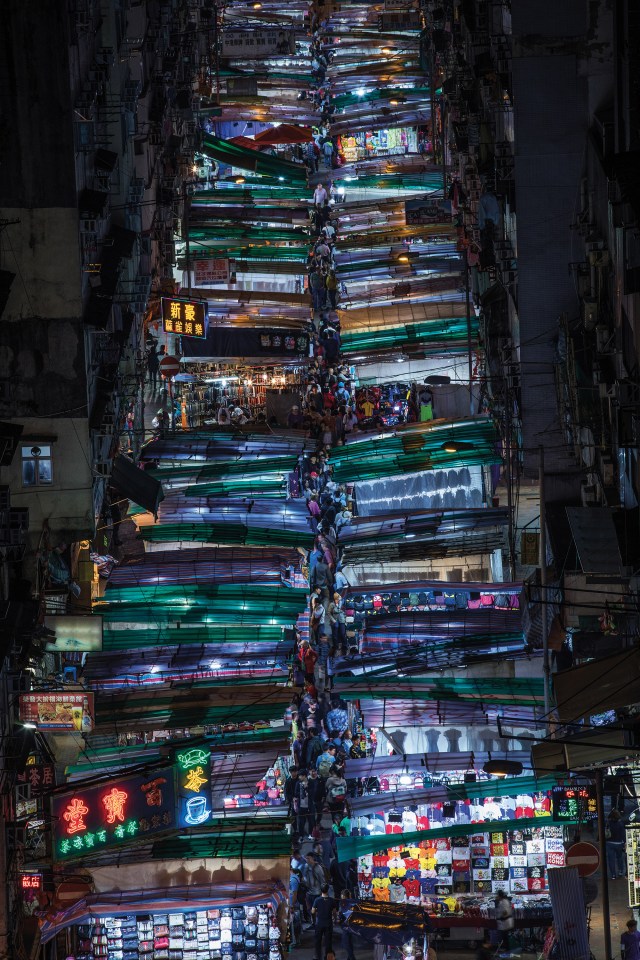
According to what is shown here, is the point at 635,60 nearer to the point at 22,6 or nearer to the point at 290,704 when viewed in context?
the point at 22,6

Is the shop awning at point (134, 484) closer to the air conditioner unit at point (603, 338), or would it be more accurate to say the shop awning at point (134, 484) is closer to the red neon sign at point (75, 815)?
the red neon sign at point (75, 815)

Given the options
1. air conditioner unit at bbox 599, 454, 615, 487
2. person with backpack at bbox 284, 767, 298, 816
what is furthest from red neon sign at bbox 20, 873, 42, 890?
air conditioner unit at bbox 599, 454, 615, 487

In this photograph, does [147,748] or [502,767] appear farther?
[147,748]

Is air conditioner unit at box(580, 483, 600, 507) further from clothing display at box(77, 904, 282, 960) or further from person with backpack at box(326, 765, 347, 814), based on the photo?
clothing display at box(77, 904, 282, 960)

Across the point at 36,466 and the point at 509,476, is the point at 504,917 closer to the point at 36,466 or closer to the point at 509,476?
the point at 509,476

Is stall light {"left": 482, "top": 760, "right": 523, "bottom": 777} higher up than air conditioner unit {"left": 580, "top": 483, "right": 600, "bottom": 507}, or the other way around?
air conditioner unit {"left": 580, "top": 483, "right": 600, "bottom": 507}

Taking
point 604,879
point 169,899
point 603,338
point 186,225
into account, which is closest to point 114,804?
point 169,899
